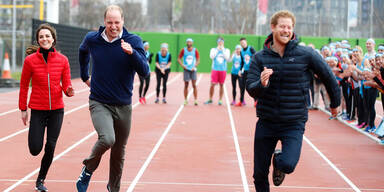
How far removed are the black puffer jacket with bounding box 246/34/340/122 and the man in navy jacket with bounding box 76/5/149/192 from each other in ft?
4.04

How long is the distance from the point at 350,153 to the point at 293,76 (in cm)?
600

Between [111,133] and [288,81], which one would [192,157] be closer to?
[111,133]

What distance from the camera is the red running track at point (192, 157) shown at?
27.8 ft

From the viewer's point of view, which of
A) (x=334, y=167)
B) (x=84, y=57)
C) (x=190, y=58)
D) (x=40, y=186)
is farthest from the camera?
(x=190, y=58)

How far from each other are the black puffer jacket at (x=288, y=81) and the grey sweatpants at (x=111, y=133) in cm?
146

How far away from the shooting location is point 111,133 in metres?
6.53

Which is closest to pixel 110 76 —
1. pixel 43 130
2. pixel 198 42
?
pixel 43 130

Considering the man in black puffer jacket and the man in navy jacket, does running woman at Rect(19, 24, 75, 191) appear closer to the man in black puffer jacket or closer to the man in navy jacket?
the man in navy jacket

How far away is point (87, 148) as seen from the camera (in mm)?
11227

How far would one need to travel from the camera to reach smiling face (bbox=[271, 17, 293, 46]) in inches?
231

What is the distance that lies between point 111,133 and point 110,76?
0.56m

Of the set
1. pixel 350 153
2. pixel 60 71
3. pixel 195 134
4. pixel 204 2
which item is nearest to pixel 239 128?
pixel 195 134

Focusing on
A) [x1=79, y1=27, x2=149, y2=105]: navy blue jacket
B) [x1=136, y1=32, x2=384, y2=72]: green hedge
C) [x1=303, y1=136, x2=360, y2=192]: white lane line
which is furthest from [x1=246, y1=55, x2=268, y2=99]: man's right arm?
[x1=136, y1=32, x2=384, y2=72]: green hedge

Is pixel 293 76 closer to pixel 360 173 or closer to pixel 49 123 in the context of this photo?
pixel 49 123
